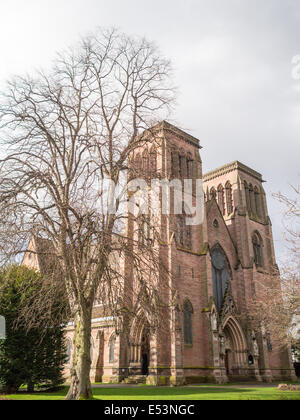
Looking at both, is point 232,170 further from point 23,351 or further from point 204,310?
point 23,351

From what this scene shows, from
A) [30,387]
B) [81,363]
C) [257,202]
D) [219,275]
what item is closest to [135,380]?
[30,387]

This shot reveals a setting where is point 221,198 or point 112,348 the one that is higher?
point 221,198

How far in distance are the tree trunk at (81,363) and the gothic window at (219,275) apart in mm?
21323

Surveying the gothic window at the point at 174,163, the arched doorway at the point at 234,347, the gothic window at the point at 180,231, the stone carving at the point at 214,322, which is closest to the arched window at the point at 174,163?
the gothic window at the point at 174,163

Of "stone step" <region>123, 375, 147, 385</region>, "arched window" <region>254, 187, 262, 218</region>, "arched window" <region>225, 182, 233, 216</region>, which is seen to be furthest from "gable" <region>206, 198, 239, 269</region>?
"stone step" <region>123, 375, 147, 385</region>

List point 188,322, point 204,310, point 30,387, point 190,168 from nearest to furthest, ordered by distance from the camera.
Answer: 1. point 30,387
2. point 188,322
3. point 204,310
4. point 190,168

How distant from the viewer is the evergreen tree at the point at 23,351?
19.9 m

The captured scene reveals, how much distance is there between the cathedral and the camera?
1093 inches

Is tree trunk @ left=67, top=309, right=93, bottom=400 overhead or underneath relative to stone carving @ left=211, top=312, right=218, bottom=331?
underneath

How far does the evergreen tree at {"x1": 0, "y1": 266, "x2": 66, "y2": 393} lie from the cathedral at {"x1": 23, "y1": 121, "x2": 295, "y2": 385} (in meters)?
4.92

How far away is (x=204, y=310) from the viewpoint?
3138cm

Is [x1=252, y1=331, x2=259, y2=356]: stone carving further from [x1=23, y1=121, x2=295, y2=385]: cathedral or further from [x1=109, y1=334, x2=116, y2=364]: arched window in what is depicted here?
[x1=109, y1=334, x2=116, y2=364]: arched window

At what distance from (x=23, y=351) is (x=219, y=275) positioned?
2103 centimetres

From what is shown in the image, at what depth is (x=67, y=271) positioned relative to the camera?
14.3 m
